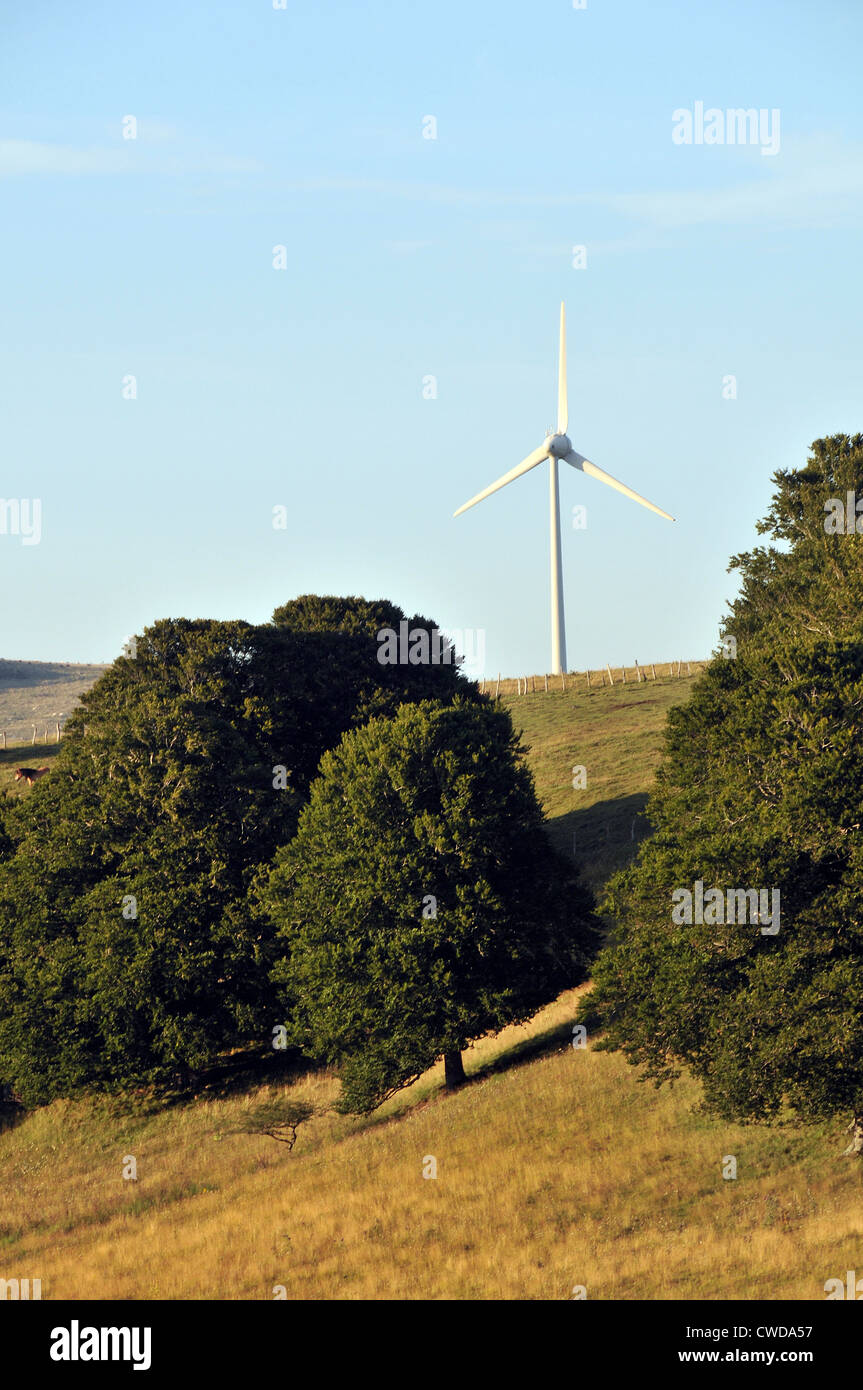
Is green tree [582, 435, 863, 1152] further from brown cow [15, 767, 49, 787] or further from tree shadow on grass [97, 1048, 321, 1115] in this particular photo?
brown cow [15, 767, 49, 787]

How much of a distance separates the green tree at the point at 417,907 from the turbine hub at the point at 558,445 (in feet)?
177

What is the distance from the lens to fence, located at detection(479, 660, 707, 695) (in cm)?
12812

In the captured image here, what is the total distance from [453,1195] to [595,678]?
3620 inches

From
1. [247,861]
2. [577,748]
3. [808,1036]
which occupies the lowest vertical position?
[808,1036]

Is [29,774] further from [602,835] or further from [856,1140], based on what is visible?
[856,1140]

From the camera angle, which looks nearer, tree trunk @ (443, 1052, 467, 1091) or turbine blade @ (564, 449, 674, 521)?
tree trunk @ (443, 1052, 467, 1091)

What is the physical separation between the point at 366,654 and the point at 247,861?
67.1ft

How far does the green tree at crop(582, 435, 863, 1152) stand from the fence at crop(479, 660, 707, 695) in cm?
7676

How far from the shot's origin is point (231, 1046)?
59.8 meters

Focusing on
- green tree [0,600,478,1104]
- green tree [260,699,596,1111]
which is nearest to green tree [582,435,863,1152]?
green tree [260,699,596,1111]

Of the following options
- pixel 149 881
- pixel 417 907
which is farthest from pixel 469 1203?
pixel 149 881
